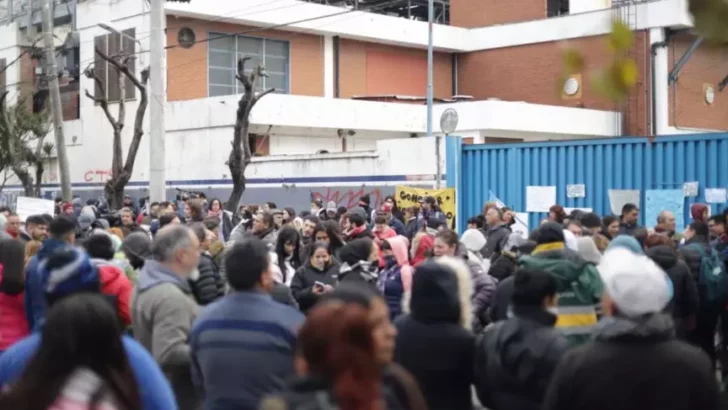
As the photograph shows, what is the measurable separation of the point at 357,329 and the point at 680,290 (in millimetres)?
5831

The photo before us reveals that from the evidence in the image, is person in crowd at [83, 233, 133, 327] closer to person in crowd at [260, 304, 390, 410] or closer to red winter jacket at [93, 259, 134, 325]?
red winter jacket at [93, 259, 134, 325]

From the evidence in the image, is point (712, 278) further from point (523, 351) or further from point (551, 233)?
point (523, 351)

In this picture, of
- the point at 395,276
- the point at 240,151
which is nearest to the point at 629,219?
the point at 395,276

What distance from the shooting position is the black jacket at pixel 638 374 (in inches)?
150

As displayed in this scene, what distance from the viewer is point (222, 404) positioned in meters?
4.75

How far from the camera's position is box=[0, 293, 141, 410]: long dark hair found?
10.6 feet

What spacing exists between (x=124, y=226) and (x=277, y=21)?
22.0 m

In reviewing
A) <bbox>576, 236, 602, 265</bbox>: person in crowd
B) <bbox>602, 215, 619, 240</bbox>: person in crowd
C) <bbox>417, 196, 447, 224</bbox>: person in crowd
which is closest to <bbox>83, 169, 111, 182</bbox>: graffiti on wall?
<bbox>417, 196, 447, 224</bbox>: person in crowd

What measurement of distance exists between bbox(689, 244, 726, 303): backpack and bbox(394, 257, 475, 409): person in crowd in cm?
449

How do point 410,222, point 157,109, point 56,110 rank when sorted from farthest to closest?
point 56,110, point 157,109, point 410,222

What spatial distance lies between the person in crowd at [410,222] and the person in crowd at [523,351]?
9532mm

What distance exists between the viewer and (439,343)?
502cm

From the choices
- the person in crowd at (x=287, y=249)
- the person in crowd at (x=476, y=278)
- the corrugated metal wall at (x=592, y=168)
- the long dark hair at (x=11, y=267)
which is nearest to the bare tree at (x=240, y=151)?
Answer: the corrugated metal wall at (x=592, y=168)

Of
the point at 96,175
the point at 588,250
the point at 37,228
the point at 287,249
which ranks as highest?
the point at 96,175
